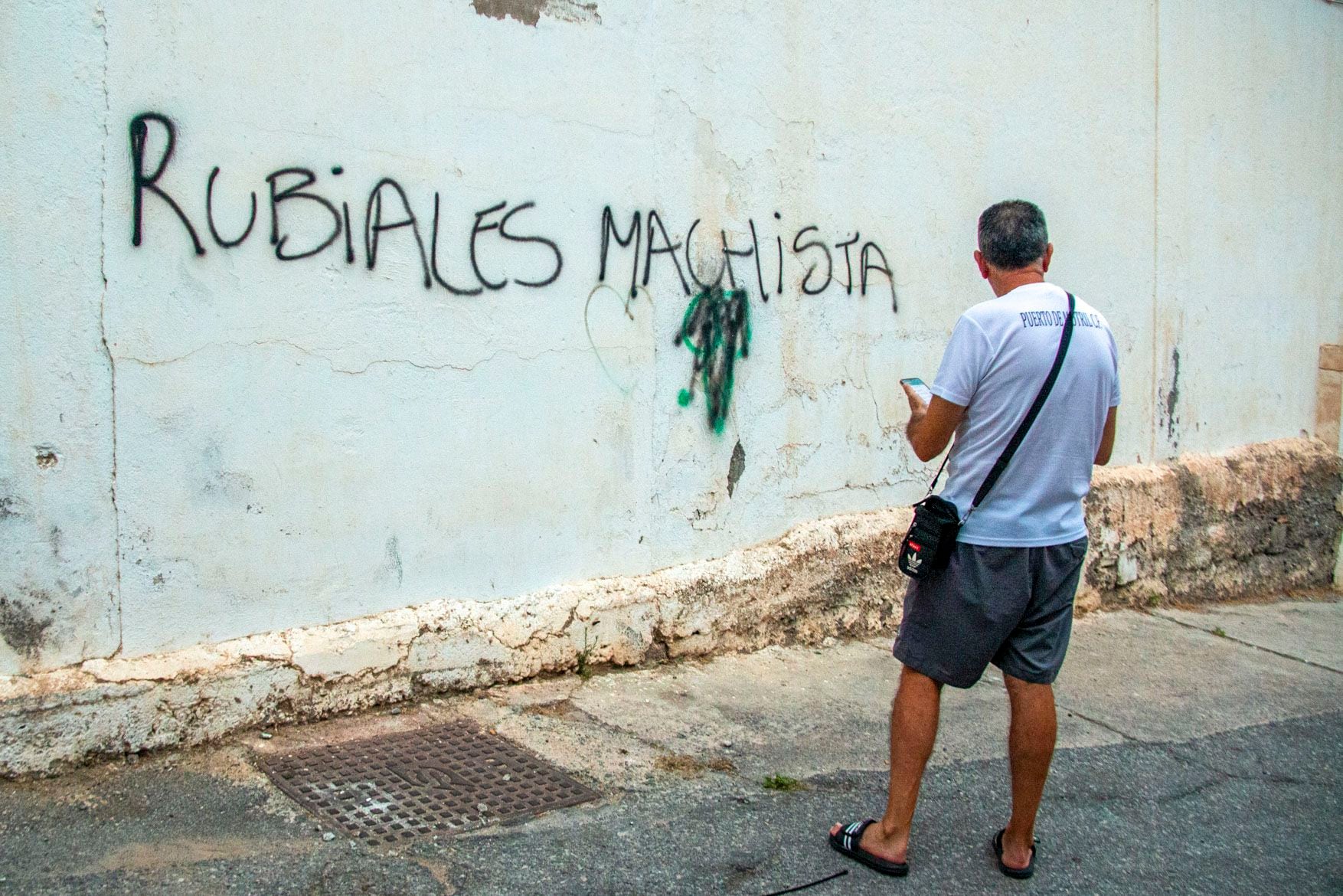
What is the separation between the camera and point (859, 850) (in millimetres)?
3166

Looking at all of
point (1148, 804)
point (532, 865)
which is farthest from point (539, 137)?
point (1148, 804)

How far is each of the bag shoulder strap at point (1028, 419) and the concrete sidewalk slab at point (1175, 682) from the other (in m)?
1.75

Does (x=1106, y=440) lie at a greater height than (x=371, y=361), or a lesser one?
lesser

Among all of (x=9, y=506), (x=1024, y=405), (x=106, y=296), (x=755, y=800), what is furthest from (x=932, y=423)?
(x=9, y=506)

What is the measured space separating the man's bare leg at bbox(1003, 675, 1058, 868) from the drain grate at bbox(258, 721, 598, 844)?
114 centimetres

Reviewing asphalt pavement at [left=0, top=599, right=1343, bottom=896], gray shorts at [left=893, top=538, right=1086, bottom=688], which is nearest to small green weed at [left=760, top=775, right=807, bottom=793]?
asphalt pavement at [left=0, top=599, right=1343, bottom=896]

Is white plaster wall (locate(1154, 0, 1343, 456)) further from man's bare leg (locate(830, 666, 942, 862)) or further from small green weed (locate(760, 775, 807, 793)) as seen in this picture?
man's bare leg (locate(830, 666, 942, 862))

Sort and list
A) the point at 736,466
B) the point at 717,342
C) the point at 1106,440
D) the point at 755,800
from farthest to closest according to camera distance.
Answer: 1. the point at 736,466
2. the point at 717,342
3. the point at 755,800
4. the point at 1106,440

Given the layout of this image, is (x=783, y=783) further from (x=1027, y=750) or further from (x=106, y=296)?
(x=106, y=296)

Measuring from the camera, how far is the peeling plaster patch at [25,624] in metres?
3.30

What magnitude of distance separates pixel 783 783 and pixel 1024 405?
4.42 ft

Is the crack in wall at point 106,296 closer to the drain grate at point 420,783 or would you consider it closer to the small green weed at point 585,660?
the drain grate at point 420,783

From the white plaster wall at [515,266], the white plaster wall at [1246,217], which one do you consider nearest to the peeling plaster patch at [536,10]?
the white plaster wall at [515,266]

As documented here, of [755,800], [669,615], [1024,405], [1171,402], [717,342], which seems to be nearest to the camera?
[1024,405]
